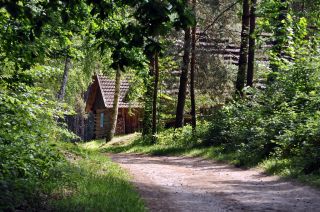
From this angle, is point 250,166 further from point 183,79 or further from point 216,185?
point 183,79

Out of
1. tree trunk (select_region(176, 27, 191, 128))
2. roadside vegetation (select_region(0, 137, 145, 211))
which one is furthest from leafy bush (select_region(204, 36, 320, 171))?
roadside vegetation (select_region(0, 137, 145, 211))

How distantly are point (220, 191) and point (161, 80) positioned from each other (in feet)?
71.3

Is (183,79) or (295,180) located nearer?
(295,180)

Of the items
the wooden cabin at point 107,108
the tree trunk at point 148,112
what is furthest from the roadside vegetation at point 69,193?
the wooden cabin at point 107,108

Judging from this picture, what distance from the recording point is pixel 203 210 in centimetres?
836

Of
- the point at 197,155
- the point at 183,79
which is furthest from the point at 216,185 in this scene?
the point at 183,79

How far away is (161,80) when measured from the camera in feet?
105

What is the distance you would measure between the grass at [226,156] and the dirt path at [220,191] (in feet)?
1.21

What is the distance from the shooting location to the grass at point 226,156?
470 inches

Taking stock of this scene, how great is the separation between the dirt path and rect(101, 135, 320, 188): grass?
37 cm

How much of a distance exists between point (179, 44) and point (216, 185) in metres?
16.1

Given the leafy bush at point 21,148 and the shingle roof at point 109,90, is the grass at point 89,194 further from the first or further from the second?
the shingle roof at point 109,90

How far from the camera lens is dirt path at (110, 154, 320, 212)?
8.78 metres

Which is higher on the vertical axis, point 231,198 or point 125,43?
point 125,43
